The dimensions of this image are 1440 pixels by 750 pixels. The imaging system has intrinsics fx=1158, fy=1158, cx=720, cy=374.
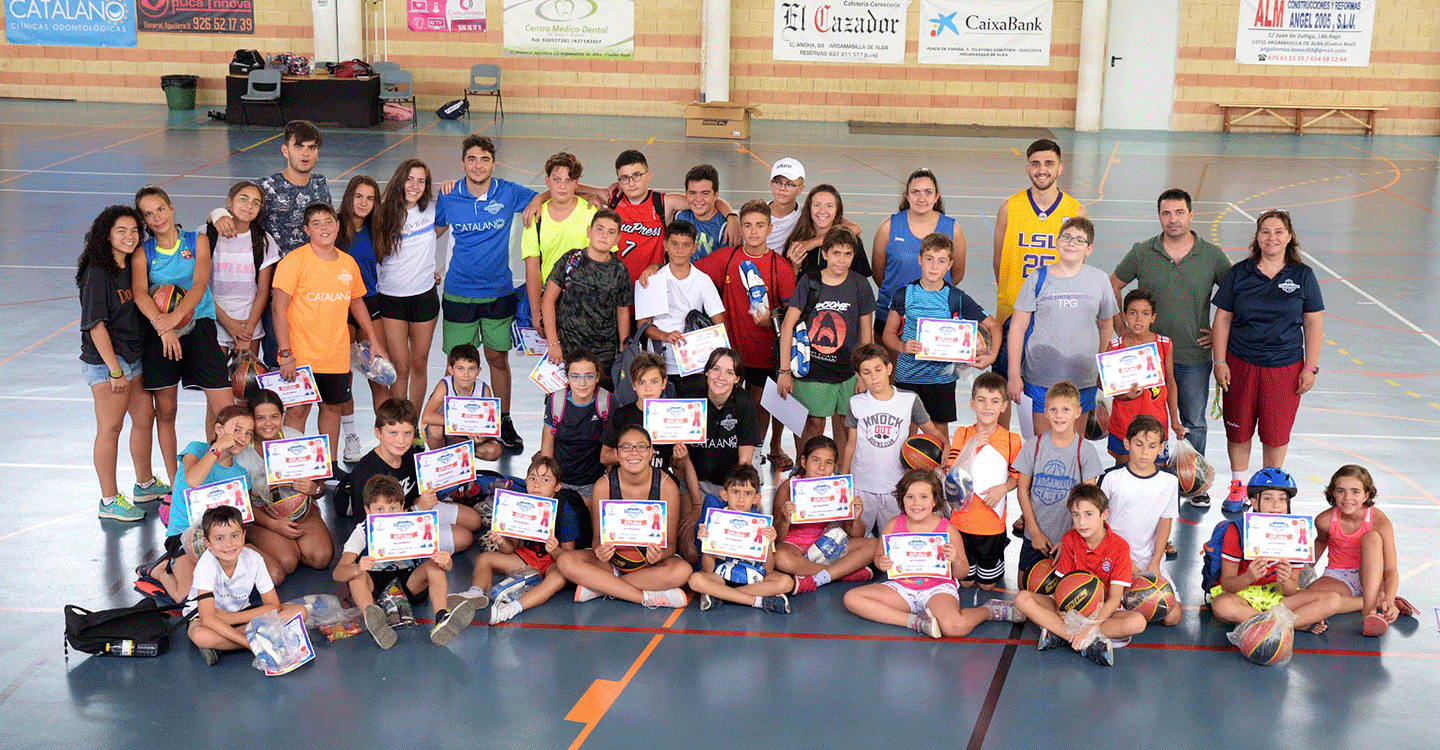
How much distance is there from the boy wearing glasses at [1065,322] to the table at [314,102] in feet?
68.4

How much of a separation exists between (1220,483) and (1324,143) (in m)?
21.0

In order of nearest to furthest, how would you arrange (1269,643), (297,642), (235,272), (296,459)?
(297,642)
(1269,643)
(296,459)
(235,272)

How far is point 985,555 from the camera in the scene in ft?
20.7

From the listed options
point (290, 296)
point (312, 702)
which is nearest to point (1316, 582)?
point (312, 702)

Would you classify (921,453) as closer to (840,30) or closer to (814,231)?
(814,231)

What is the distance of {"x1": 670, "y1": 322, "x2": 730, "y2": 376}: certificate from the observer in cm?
685

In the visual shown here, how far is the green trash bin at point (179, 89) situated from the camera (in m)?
26.2

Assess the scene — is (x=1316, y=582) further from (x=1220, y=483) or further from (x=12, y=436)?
(x=12, y=436)

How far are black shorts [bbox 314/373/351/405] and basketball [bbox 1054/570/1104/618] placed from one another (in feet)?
14.6

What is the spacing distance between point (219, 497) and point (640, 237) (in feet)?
9.74

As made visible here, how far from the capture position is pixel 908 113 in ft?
89.8

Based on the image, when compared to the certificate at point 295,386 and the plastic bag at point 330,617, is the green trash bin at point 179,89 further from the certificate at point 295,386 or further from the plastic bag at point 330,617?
the plastic bag at point 330,617

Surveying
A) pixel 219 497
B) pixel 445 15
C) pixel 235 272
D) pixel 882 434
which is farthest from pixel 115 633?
pixel 445 15

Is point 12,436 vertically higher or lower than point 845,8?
lower
